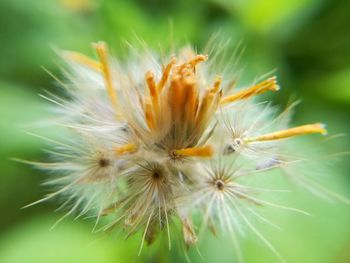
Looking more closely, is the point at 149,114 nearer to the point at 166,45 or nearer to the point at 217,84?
the point at 217,84

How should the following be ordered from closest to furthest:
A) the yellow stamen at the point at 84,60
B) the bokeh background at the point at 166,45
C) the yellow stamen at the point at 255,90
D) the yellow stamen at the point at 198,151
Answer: the yellow stamen at the point at 198,151, the yellow stamen at the point at 255,90, the yellow stamen at the point at 84,60, the bokeh background at the point at 166,45

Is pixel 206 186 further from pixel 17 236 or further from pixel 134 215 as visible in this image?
pixel 17 236

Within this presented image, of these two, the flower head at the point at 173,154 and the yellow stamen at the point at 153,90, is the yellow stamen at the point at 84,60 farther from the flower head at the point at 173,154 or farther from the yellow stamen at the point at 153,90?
the yellow stamen at the point at 153,90

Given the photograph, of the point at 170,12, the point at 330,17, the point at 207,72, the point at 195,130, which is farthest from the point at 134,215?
the point at 330,17

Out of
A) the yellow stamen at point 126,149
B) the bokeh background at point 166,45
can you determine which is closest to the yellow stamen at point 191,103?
A: the yellow stamen at point 126,149

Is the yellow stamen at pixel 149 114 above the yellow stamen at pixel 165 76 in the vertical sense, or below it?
below

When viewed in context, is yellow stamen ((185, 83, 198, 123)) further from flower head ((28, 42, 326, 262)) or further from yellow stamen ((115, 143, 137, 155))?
yellow stamen ((115, 143, 137, 155))

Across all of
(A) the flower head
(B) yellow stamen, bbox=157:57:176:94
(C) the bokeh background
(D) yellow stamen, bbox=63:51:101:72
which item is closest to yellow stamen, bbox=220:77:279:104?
(A) the flower head
